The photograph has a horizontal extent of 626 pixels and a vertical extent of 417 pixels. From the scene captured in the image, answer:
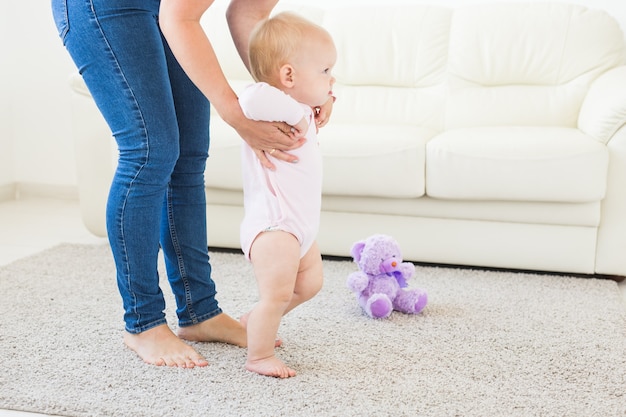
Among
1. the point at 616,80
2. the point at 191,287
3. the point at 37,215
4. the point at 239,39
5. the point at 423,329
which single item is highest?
the point at 239,39

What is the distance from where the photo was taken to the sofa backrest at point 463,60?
3076 mm

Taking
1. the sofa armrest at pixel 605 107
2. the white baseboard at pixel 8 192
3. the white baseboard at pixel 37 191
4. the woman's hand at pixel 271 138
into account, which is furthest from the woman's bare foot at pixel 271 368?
the white baseboard at pixel 8 192

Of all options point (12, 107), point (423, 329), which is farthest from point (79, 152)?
point (423, 329)

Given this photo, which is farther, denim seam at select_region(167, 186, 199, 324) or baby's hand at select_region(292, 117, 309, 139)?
denim seam at select_region(167, 186, 199, 324)

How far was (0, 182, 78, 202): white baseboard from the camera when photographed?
155 inches

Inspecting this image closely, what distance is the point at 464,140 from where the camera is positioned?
255 cm

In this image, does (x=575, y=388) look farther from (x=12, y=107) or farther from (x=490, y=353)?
(x=12, y=107)

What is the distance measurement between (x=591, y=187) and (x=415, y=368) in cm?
107

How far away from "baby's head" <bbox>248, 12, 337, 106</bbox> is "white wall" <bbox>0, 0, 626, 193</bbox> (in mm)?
2653

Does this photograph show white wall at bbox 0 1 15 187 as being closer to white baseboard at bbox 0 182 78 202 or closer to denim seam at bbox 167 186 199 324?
white baseboard at bbox 0 182 78 202

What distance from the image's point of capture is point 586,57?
3072mm

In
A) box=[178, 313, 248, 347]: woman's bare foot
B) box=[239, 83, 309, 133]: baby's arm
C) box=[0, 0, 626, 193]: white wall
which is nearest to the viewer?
box=[239, 83, 309, 133]: baby's arm

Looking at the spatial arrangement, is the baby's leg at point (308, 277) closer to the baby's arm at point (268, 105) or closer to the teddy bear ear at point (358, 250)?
the baby's arm at point (268, 105)

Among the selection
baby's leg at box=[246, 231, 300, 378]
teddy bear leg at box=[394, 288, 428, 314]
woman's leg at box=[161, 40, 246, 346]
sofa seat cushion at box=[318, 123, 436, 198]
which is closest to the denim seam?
woman's leg at box=[161, 40, 246, 346]
